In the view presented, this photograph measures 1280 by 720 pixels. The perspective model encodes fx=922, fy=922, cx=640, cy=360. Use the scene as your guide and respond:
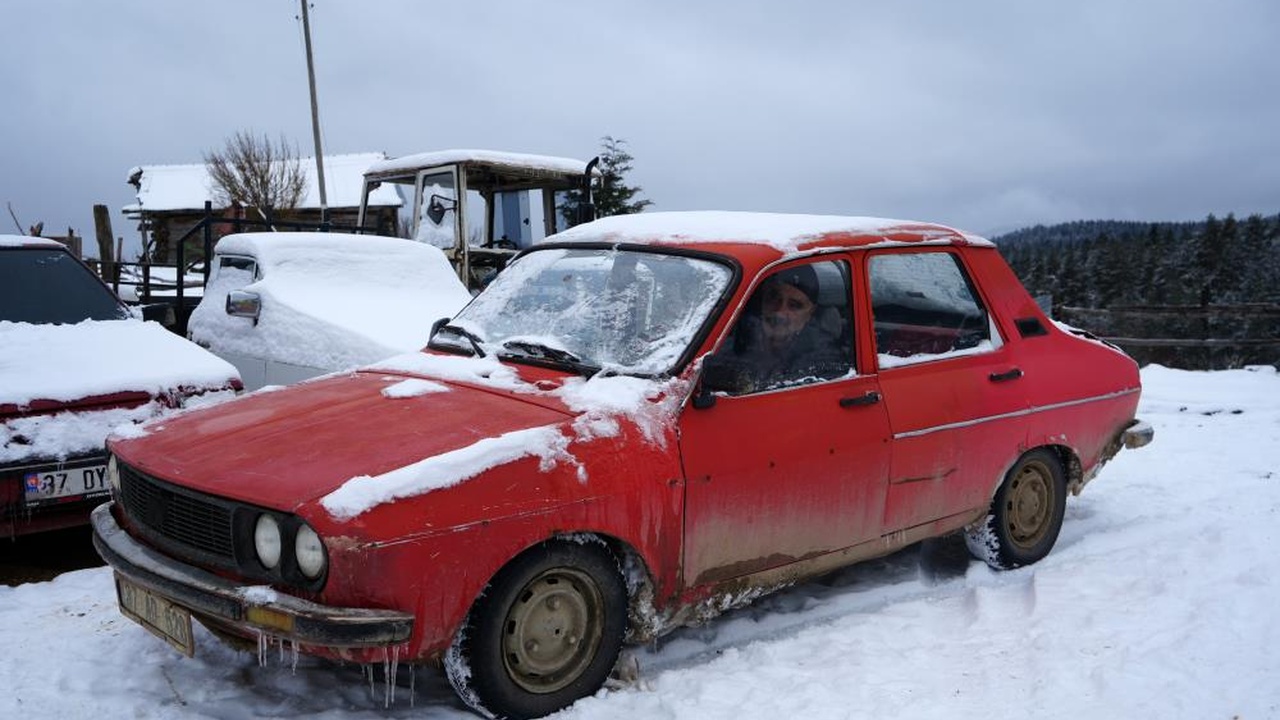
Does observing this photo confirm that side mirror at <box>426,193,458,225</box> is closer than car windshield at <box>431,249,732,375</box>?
No

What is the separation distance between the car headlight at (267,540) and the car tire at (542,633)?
59 centimetres

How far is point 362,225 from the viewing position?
1195cm

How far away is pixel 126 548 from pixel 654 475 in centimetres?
181

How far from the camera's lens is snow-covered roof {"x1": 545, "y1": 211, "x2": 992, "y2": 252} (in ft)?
12.7

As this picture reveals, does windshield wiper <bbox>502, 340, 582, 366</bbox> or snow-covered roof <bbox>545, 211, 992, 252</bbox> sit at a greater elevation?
snow-covered roof <bbox>545, 211, 992, 252</bbox>

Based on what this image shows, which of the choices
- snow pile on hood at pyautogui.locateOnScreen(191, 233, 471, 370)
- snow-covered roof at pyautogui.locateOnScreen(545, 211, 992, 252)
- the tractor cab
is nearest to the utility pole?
the tractor cab

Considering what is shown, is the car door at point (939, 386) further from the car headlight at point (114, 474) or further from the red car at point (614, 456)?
the car headlight at point (114, 474)

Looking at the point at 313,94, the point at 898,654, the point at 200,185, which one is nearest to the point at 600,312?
the point at 898,654

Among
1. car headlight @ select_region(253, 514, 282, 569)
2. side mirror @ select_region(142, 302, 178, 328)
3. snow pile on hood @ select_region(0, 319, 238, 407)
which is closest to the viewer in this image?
car headlight @ select_region(253, 514, 282, 569)

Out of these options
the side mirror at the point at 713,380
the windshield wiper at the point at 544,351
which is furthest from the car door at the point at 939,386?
the windshield wiper at the point at 544,351

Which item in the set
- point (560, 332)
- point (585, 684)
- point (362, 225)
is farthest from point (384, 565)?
point (362, 225)

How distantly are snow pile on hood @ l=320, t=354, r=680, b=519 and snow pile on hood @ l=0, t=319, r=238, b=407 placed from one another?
1.51 metres

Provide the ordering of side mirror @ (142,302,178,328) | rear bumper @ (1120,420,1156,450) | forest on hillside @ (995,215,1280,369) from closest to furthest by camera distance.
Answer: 1. rear bumper @ (1120,420,1156,450)
2. side mirror @ (142,302,178,328)
3. forest on hillside @ (995,215,1280,369)

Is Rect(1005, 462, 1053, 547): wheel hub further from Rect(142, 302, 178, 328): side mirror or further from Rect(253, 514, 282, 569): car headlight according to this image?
Rect(142, 302, 178, 328): side mirror
